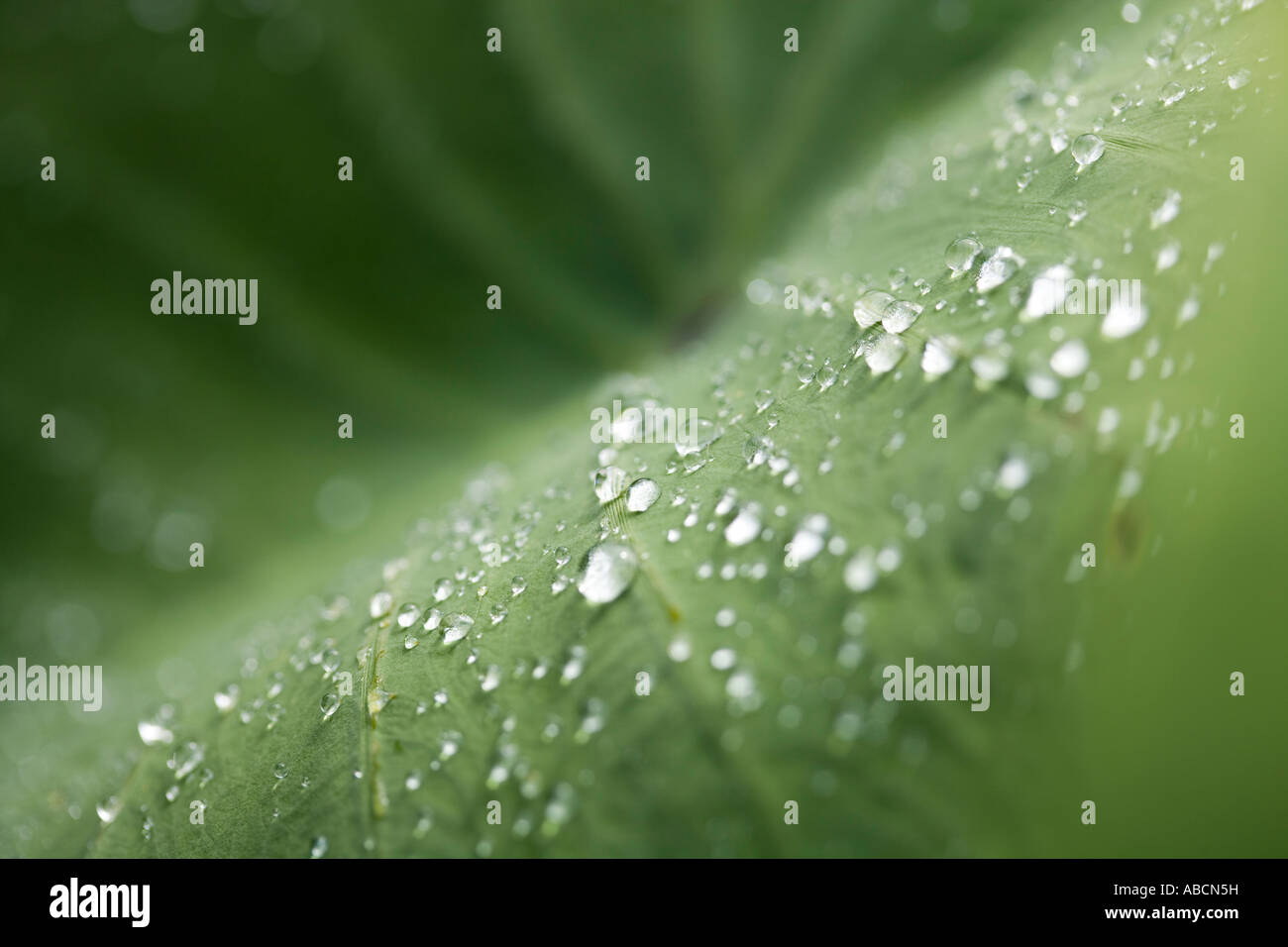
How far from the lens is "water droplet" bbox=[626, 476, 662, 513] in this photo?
0.63 meters

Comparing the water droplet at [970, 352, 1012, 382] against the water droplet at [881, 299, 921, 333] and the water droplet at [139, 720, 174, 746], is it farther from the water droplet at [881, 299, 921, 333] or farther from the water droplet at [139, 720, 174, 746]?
the water droplet at [139, 720, 174, 746]

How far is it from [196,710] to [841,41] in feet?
4.72

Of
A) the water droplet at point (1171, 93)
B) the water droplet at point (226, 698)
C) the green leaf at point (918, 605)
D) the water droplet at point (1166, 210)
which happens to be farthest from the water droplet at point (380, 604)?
the water droplet at point (1171, 93)

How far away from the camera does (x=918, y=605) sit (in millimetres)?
449

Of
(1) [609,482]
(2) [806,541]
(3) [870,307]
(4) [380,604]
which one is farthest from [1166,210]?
(4) [380,604]

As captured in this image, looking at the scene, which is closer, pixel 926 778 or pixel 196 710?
pixel 926 778

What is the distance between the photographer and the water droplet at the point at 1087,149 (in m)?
0.63

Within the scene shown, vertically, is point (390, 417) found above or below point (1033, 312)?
above

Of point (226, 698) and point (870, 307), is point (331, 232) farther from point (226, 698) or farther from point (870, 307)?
point (870, 307)

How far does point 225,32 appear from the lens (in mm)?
1535

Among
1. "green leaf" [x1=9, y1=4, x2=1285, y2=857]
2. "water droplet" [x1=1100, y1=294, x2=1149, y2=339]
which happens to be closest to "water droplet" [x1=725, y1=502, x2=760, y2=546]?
"green leaf" [x1=9, y1=4, x2=1285, y2=857]
